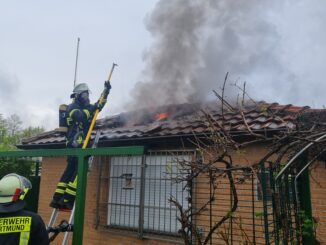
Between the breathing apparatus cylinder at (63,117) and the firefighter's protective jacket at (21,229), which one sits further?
the breathing apparatus cylinder at (63,117)

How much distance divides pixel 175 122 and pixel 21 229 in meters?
4.19

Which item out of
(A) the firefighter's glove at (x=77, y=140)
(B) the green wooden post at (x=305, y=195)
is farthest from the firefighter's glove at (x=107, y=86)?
(B) the green wooden post at (x=305, y=195)

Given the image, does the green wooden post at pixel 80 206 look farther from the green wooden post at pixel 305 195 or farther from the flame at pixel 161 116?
the flame at pixel 161 116

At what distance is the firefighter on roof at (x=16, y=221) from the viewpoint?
2615 mm

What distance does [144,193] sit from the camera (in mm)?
6215

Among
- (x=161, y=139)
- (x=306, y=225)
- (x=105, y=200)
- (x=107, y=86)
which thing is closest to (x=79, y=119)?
(x=107, y=86)

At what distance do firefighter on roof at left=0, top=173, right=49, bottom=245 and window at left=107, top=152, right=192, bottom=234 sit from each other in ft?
10.2

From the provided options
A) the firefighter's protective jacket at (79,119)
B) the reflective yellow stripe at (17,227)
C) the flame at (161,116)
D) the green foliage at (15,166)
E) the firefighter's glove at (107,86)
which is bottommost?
the reflective yellow stripe at (17,227)

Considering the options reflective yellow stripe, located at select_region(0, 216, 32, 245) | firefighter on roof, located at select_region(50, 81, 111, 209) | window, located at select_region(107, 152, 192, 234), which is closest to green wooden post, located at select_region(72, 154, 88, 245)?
reflective yellow stripe, located at select_region(0, 216, 32, 245)

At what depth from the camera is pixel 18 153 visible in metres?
4.67

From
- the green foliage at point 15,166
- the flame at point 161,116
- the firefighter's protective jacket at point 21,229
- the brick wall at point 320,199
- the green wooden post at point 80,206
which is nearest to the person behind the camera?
the firefighter's protective jacket at point 21,229

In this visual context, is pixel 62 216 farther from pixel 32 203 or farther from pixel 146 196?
pixel 146 196

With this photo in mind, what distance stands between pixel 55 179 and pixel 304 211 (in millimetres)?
6398

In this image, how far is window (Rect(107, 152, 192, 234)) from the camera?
19.3 ft
